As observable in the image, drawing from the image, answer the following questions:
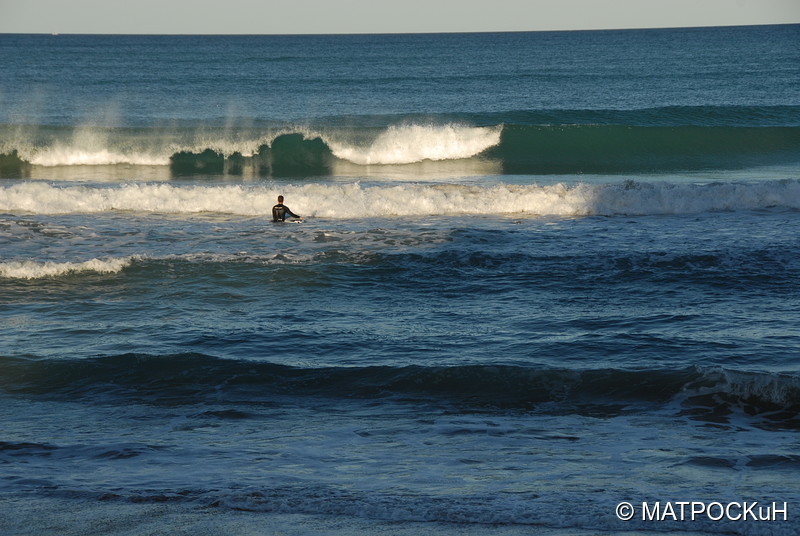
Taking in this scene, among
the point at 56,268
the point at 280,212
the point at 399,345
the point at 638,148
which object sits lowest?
the point at 399,345

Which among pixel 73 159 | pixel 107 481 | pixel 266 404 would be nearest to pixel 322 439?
pixel 266 404

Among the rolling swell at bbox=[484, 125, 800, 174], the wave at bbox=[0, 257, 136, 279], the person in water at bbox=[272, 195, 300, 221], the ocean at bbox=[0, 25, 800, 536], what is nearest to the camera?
the ocean at bbox=[0, 25, 800, 536]

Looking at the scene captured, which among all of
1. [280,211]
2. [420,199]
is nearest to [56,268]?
[280,211]

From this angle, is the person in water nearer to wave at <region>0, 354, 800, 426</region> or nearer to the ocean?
the ocean

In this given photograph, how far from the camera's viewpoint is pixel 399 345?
11133 mm

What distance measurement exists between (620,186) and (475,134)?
11934mm

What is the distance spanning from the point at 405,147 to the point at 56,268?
18.0m

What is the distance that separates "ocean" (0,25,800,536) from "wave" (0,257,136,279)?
49 mm

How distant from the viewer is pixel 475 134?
107 feet

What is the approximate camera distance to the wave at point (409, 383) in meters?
9.36

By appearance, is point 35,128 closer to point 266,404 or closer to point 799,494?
point 266,404

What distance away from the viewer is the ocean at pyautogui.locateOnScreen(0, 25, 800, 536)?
6.83 m

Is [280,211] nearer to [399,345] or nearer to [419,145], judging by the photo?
[399,345]

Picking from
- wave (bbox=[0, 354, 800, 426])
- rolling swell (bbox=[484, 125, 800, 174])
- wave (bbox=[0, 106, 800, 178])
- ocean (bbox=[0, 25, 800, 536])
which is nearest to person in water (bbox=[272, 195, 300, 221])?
ocean (bbox=[0, 25, 800, 536])
